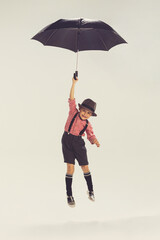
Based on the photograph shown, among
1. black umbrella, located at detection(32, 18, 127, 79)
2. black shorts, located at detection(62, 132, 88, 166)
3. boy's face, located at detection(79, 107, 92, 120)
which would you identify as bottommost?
black shorts, located at detection(62, 132, 88, 166)

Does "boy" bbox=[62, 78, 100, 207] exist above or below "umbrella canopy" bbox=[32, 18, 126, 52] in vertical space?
below

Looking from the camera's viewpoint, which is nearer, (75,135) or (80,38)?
(75,135)

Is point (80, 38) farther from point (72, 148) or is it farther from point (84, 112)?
point (72, 148)

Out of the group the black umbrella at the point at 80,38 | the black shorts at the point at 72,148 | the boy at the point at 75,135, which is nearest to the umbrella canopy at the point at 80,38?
the black umbrella at the point at 80,38

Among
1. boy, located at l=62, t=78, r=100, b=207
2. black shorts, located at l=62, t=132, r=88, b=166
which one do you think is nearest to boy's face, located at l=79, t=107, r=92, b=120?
boy, located at l=62, t=78, r=100, b=207

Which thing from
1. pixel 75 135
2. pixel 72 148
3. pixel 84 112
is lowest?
pixel 72 148

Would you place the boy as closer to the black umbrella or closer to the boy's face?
the boy's face

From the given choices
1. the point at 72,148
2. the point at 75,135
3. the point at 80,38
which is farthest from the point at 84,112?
the point at 80,38

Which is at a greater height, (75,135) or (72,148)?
(75,135)

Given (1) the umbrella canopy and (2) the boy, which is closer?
(2) the boy

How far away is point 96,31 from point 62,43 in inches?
17.0

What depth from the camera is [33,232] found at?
618cm

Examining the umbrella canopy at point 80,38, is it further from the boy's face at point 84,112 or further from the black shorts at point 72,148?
the black shorts at point 72,148

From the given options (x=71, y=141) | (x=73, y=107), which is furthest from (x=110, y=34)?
(x=71, y=141)
